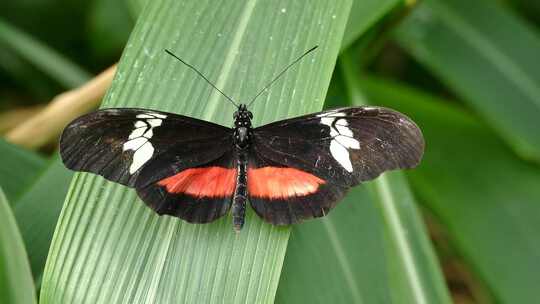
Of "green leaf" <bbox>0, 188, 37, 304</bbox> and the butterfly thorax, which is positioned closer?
"green leaf" <bbox>0, 188, 37, 304</bbox>

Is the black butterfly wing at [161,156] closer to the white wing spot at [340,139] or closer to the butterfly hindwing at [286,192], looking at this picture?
the butterfly hindwing at [286,192]

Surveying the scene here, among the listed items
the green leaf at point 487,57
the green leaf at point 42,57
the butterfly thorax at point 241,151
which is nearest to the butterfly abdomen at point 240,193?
the butterfly thorax at point 241,151

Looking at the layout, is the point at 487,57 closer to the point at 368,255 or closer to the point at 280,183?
the point at 368,255

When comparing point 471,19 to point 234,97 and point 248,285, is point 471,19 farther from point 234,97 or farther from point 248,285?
point 248,285

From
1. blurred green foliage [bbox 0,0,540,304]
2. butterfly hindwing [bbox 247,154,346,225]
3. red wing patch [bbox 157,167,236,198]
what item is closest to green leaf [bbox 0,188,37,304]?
blurred green foliage [bbox 0,0,540,304]

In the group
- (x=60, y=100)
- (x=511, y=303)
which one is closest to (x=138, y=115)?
(x=60, y=100)

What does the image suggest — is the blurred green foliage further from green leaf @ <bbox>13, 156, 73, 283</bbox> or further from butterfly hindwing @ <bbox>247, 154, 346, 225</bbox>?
butterfly hindwing @ <bbox>247, 154, 346, 225</bbox>

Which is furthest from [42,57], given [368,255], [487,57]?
[487,57]
